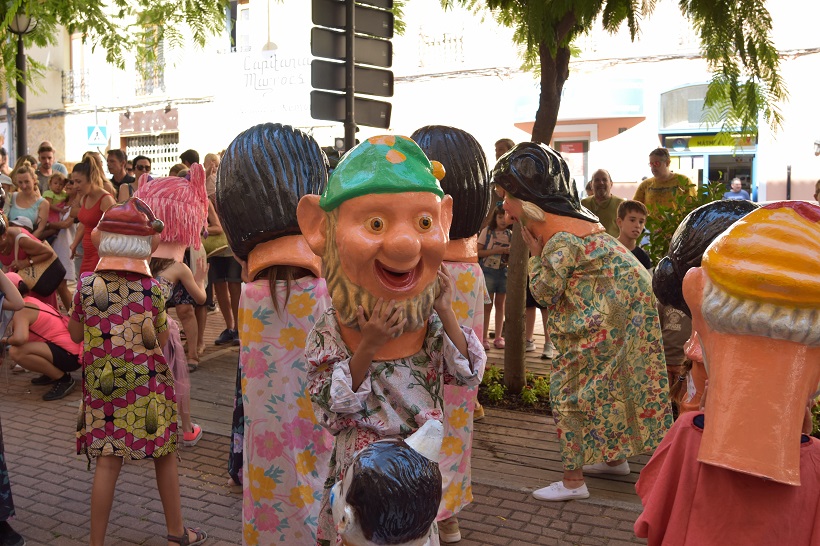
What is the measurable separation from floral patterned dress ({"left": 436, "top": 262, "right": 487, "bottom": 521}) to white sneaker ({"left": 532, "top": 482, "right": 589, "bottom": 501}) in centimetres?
73

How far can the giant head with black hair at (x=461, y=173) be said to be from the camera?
3846 mm

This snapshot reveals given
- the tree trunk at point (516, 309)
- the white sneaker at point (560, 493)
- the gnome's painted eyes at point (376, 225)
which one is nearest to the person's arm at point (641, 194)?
the tree trunk at point (516, 309)

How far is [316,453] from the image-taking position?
11.0 feet

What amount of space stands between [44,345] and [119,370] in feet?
11.2

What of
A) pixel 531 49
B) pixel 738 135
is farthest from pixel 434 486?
pixel 531 49

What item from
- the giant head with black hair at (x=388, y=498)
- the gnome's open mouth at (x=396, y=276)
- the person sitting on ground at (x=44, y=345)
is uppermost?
the gnome's open mouth at (x=396, y=276)

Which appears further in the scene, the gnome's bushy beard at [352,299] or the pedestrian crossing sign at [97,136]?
the pedestrian crossing sign at [97,136]

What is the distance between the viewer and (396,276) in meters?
2.48

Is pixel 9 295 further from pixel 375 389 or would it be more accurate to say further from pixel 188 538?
pixel 375 389

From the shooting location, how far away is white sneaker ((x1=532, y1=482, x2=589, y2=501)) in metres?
4.50

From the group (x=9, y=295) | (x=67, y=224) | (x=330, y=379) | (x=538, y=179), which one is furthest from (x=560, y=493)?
(x=67, y=224)

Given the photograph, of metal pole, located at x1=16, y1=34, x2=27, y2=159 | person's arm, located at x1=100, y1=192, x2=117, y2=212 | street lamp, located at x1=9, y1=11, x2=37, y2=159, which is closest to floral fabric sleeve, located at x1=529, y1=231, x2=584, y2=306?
person's arm, located at x1=100, y1=192, x2=117, y2=212

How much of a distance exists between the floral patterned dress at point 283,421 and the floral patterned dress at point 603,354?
1.59m

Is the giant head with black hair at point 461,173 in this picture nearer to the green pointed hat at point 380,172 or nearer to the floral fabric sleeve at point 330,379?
the green pointed hat at point 380,172
